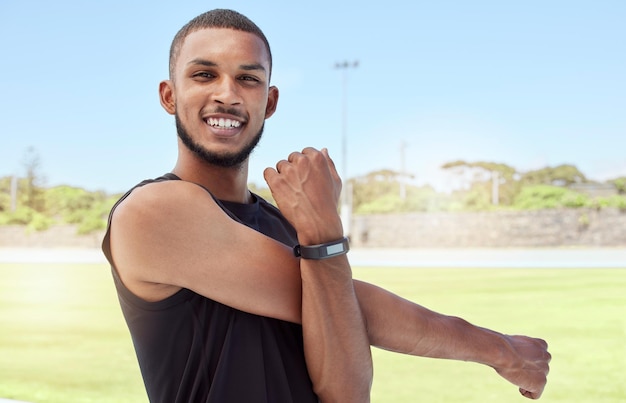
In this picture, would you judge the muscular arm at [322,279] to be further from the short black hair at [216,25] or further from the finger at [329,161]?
the short black hair at [216,25]

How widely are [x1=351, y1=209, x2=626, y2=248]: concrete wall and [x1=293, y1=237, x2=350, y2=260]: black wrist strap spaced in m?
21.5

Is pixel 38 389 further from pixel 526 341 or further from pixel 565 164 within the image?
pixel 565 164

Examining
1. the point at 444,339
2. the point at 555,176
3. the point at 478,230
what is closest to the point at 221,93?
the point at 444,339

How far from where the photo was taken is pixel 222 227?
87 cm

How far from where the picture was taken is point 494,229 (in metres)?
21.7

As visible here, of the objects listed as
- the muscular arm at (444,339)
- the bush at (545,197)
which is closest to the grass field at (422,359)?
the muscular arm at (444,339)

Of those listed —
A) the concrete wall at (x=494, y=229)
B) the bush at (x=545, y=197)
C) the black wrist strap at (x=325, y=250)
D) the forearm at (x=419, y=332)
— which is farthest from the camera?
the bush at (x=545, y=197)

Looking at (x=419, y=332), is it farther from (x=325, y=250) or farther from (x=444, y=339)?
(x=325, y=250)

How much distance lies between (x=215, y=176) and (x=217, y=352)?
0.27m

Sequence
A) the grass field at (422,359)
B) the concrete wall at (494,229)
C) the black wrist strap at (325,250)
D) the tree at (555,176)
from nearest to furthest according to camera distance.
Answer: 1. the black wrist strap at (325,250)
2. the grass field at (422,359)
3. the concrete wall at (494,229)
4. the tree at (555,176)

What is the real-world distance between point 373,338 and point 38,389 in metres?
3.90

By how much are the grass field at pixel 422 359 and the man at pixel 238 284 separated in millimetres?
3193

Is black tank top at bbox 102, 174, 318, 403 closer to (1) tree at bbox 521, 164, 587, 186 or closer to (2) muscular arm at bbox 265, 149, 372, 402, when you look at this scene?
(2) muscular arm at bbox 265, 149, 372, 402

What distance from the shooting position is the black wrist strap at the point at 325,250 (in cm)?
82
